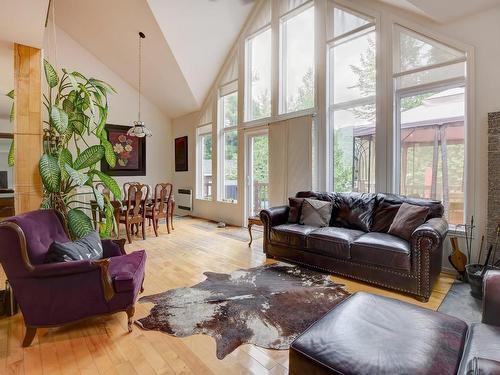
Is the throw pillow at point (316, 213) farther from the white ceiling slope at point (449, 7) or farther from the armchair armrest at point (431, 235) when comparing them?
the white ceiling slope at point (449, 7)

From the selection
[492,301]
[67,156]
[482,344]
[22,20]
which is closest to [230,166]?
[67,156]

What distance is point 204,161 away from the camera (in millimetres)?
7570

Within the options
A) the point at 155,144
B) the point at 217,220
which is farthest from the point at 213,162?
the point at 155,144

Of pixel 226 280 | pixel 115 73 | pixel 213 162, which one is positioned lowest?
pixel 226 280

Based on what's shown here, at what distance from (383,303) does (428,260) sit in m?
1.37

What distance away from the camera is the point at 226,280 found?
10.4 ft

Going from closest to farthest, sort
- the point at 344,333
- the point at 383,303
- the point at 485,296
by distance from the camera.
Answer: the point at 344,333, the point at 485,296, the point at 383,303

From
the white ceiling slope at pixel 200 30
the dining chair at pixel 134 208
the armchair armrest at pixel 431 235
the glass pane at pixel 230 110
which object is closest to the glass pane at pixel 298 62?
the white ceiling slope at pixel 200 30

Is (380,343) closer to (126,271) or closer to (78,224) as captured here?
(126,271)

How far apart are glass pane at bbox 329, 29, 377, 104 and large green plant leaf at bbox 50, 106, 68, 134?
3742 mm

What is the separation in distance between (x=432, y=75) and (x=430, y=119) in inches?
21.2

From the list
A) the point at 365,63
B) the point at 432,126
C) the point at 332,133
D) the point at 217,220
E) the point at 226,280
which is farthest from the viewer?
the point at 217,220

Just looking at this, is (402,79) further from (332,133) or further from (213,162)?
(213,162)

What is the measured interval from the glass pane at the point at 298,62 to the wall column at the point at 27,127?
3.79 metres
